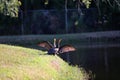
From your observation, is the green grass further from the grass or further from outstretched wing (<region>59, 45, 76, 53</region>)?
outstretched wing (<region>59, 45, 76, 53</region>)

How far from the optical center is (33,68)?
15.8 metres

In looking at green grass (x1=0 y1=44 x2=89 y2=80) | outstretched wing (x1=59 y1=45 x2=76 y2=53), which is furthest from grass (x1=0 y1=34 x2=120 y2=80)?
outstretched wing (x1=59 y1=45 x2=76 y2=53)

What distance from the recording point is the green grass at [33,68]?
45.8 feet

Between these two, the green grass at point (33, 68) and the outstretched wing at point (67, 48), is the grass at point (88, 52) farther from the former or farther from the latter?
the outstretched wing at point (67, 48)

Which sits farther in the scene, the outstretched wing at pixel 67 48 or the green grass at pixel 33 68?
the outstretched wing at pixel 67 48

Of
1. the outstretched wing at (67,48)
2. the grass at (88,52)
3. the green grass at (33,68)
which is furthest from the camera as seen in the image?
the grass at (88,52)

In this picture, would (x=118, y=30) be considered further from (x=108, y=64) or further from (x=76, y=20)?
(x=108, y=64)

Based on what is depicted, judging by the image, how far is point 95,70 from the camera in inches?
840

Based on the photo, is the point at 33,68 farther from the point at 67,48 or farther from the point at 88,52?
the point at 88,52

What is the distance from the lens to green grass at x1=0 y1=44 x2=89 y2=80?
13958 millimetres

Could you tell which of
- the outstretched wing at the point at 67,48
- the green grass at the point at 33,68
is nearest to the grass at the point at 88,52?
the green grass at the point at 33,68

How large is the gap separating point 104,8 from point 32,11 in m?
7.55

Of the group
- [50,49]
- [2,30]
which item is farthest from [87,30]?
[50,49]

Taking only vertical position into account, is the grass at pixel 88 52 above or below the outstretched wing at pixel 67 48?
below
